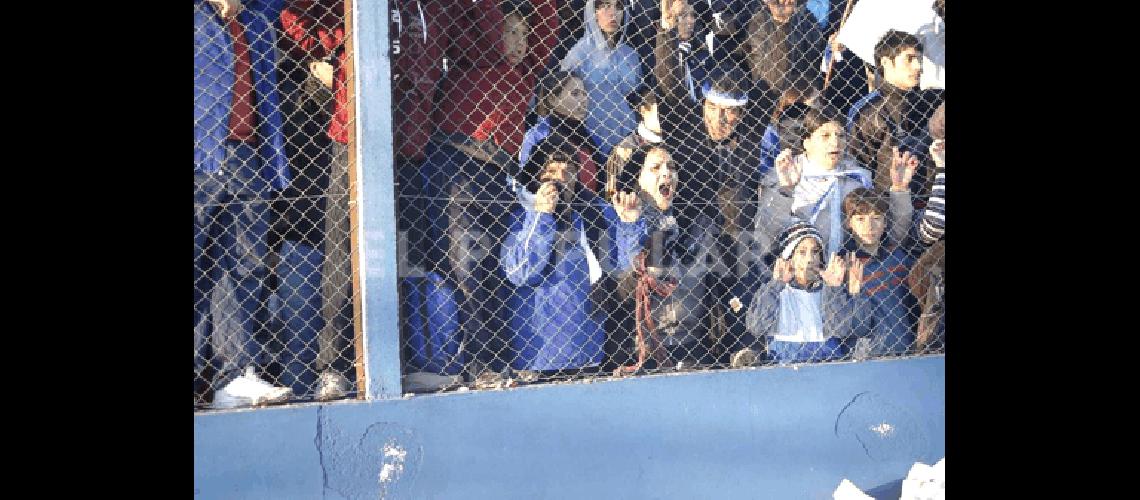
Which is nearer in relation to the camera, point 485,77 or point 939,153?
point 485,77

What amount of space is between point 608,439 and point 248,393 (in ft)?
4.54

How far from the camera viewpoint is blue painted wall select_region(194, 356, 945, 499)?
11.9ft

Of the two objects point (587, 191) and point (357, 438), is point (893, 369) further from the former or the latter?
point (357, 438)

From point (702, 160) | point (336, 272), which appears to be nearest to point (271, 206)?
point (336, 272)

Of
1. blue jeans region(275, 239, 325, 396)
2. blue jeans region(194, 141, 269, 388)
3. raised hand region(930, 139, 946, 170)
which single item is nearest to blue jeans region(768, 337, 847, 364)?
raised hand region(930, 139, 946, 170)

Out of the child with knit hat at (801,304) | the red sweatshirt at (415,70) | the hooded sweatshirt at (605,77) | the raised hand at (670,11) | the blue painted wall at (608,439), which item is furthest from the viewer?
the child with knit hat at (801,304)

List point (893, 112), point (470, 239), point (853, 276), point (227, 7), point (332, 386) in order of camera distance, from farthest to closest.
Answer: point (893, 112)
point (853, 276)
point (470, 239)
point (332, 386)
point (227, 7)

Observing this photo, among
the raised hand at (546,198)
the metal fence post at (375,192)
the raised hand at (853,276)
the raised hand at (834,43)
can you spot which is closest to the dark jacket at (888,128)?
the raised hand at (834,43)

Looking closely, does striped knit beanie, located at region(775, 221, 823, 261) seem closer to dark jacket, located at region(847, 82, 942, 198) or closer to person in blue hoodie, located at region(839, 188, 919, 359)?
person in blue hoodie, located at region(839, 188, 919, 359)

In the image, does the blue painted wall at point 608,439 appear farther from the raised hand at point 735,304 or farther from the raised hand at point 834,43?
the raised hand at point 834,43

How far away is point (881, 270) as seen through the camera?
15.5 feet

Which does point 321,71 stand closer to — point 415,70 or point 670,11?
point 415,70

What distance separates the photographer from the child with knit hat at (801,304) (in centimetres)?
454

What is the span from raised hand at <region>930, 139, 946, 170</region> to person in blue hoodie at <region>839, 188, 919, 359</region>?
32 centimetres
